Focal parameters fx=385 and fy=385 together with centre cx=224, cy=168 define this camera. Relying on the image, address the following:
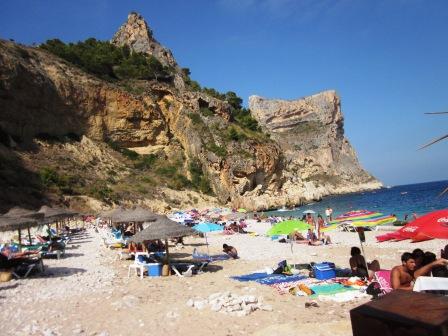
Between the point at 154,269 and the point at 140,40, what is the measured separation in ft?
238

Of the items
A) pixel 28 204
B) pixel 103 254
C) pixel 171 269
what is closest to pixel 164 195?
pixel 28 204

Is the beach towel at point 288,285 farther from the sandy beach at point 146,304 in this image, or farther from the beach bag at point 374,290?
the beach bag at point 374,290

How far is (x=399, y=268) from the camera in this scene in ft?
22.8

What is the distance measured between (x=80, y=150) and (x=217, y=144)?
19113 millimetres

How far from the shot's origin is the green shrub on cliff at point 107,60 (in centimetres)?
5594

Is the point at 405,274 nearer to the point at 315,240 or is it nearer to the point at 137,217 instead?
the point at 137,217

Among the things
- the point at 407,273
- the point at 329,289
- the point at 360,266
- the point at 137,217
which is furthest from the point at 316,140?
the point at 407,273

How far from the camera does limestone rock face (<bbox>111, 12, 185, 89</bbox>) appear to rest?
75.4 m

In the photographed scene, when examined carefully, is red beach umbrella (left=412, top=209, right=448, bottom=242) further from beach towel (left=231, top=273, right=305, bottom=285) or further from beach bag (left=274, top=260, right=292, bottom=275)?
beach bag (left=274, top=260, right=292, bottom=275)

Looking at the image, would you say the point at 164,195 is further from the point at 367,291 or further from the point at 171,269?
the point at 367,291

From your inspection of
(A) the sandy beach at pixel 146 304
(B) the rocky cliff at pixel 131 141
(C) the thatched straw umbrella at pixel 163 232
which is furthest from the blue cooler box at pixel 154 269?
(B) the rocky cliff at pixel 131 141

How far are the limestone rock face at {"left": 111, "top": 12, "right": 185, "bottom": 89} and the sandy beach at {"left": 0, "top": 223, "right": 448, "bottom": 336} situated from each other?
215 feet

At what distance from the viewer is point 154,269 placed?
1148 centimetres

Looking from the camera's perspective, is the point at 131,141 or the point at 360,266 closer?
the point at 360,266
